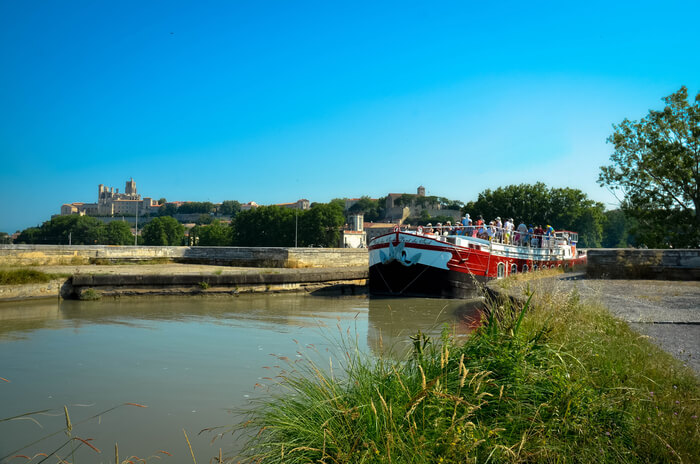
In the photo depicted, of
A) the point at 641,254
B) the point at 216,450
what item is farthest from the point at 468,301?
the point at 216,450

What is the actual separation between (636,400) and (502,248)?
1717cm

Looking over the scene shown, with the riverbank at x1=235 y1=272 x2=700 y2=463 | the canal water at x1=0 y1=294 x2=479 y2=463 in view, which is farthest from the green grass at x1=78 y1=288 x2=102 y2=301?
the riverbank at x1=235 y1=272 x2=700 y2=463

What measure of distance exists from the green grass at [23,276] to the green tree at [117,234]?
8990 cm

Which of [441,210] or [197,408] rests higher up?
[441,210]

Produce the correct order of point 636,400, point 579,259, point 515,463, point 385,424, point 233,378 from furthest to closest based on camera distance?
point 579,259 → point 233,378 → point 636,400 → point 385,424 → point 515,463

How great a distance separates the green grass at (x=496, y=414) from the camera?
252cm

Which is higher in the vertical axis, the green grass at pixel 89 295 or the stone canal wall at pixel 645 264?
the stone canal wall at pixel 645 264

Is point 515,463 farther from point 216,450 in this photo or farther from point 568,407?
point 216,450

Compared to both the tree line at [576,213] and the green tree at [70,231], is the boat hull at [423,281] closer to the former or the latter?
the tree line at [576,213]

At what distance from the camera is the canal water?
440cm

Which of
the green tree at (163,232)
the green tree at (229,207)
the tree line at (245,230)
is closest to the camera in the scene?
the tree line at (245,230)

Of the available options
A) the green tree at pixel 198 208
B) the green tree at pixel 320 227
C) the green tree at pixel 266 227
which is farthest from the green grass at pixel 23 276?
the green tree at pixel 198 208

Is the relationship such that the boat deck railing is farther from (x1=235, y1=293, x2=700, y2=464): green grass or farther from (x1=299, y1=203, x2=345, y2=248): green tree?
(x1=299, y1=203, x2=345, y2=248): green tree

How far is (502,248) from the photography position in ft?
64.4
